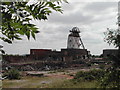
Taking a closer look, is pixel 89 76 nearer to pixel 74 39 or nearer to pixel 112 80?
pixel 112 80

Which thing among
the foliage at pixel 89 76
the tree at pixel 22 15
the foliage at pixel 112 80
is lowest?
the foliage at pixel 89 76

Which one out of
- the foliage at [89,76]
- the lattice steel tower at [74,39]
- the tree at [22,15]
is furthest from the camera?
the lattice steel tower at [74,39]

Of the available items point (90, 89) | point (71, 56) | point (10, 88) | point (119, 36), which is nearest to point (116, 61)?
point (119, 36)

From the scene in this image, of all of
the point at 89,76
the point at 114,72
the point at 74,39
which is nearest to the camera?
the point at 114,72

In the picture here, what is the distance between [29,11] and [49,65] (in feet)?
80.3

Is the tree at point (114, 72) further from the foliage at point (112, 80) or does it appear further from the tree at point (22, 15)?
the tree at point (22, 15)

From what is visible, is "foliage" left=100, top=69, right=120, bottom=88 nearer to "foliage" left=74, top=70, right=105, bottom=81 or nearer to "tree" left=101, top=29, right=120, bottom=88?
"tree" left=101, top=29, right=120, bottom=88

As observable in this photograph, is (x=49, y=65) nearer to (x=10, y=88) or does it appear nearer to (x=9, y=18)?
(x=10, y=88)

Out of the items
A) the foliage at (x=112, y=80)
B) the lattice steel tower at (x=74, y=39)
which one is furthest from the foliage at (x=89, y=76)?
the lattice steel tower at (x=74, y=39)

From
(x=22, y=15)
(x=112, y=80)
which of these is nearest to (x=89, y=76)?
(x=112, y=80)

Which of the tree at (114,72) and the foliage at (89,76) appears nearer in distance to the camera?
the tree at (114,72)

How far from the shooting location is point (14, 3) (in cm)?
123

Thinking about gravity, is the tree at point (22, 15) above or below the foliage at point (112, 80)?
above

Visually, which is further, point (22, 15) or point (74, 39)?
point (74, 39)
